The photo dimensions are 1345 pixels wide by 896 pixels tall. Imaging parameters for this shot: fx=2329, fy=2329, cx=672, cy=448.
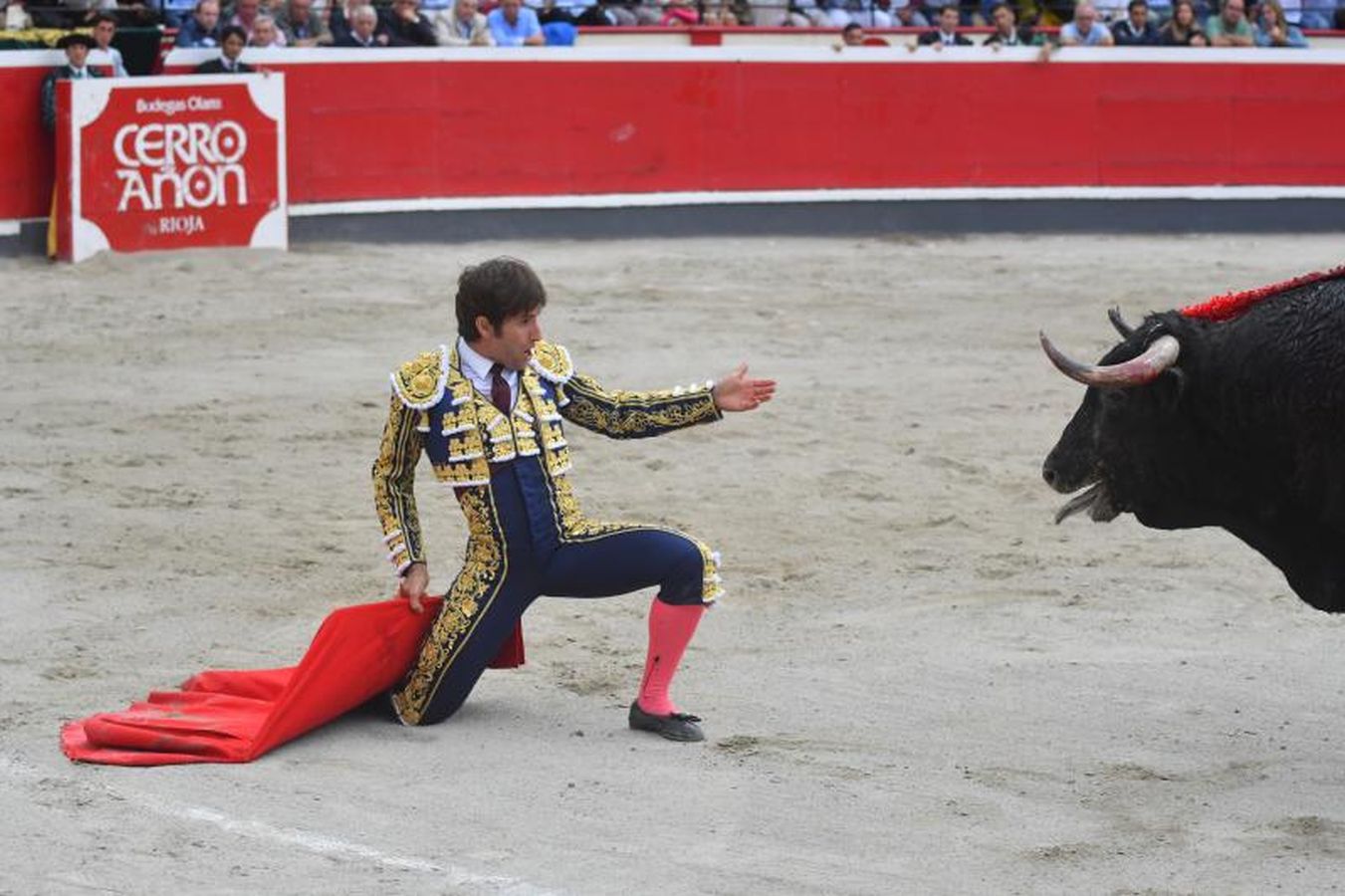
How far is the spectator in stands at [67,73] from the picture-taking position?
1132 cm

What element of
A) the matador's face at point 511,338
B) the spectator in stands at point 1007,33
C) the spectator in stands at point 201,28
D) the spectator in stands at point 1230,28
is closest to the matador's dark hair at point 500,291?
the matador's face at point 511,338

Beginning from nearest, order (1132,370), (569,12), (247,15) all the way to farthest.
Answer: (1132,370)
(247,15)
(569,12)

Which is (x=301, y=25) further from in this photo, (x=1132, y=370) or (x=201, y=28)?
(x=1132, y=370)

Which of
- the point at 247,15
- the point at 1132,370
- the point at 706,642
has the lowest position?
the point at 706,642

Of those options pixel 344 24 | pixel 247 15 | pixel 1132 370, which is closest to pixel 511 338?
pixel 1132 370

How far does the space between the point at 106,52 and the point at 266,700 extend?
24.1 feet

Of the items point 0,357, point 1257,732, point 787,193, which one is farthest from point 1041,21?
point 1257,732

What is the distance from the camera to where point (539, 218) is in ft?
43.3

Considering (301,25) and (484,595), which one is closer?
(484,595)

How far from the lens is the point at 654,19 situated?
1463cm

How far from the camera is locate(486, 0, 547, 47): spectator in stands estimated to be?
13.3 m

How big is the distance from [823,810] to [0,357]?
5664 mm

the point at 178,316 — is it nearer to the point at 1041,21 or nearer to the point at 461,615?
the point at 461,615

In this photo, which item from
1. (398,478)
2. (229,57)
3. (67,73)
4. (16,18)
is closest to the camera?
(398,478)
